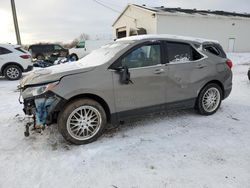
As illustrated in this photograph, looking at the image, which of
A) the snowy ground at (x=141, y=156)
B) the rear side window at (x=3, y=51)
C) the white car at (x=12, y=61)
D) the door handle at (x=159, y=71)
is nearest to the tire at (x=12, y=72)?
the white car at (x=12, y=61)

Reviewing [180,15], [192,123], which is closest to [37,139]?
[192,123]

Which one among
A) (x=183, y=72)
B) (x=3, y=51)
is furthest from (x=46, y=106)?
(x=3, y=51)

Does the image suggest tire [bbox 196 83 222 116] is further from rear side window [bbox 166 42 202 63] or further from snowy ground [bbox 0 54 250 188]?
rear side window [bbox 166 42 202 63]

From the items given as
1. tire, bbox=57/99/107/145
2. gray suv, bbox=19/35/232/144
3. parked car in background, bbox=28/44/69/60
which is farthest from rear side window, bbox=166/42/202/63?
parked car in background, bbox=28/44/69/60

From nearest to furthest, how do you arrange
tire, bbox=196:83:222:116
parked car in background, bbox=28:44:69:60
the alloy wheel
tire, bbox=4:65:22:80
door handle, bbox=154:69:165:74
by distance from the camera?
the alloy wheel, door handle, bbox=154:69:165:74, tire, bbox=196:83:222:116, tire, bbox=4:65:22:80, parked car in background, bbox=28:44:69:60

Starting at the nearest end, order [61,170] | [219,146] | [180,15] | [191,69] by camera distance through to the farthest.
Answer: [61,170] < [219,146] < [191,69] < [180,15]

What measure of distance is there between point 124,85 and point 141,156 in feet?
3.92

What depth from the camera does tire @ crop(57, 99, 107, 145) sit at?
323 cm

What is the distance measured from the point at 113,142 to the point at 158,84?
133cm

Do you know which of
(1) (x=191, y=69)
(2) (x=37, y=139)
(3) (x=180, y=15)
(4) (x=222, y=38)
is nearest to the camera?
(2) (x=37, y=139)

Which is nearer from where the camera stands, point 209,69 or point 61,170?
point 61,170

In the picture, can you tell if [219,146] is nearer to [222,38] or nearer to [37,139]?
[37,139]

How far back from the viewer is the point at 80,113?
3.34 meters

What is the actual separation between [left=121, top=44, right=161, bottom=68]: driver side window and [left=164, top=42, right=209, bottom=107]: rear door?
199mm
